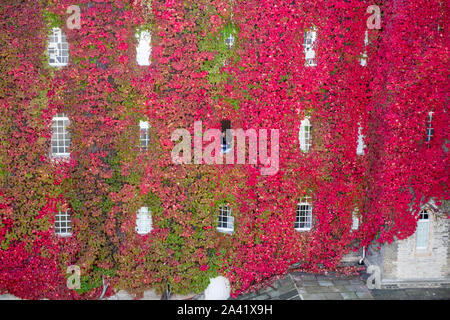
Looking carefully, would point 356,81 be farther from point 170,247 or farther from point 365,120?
point 170,247

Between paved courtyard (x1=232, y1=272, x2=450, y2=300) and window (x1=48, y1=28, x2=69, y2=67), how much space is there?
1325 cm

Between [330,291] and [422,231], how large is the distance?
5.25 meters

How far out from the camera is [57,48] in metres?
14.7

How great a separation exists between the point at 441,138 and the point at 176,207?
39.0ft

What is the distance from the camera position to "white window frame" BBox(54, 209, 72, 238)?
15.4 m

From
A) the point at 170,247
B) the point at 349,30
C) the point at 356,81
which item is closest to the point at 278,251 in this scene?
the point at 170,247

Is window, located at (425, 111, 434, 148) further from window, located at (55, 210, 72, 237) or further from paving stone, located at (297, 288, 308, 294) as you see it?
window, located at (55, 210, 72, 237)

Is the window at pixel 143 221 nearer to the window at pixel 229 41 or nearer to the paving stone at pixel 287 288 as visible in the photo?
the paving stone at pixel 287 288

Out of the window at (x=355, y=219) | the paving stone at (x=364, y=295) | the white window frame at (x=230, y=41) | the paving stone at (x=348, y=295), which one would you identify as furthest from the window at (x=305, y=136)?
the paving stone at (x=364, y=295)

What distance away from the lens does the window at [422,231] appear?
15375 millimetres

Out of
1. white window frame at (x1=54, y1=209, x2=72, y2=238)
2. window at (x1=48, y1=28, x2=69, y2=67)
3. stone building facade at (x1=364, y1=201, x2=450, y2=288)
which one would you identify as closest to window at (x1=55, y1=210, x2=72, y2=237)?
white window frame at (x1=54, y1=209, x2=72, y2=238)

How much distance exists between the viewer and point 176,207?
47.9 ft

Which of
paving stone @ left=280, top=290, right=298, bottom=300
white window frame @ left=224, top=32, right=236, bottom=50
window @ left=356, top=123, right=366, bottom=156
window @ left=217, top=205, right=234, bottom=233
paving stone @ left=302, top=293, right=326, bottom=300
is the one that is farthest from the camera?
window @ left=217, top=205, right=234, bottom=233

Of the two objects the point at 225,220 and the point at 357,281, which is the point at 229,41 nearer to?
the point at 225,220
